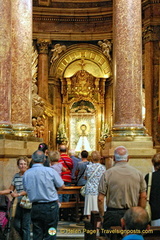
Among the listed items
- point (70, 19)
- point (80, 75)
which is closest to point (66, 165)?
point (80, 75)

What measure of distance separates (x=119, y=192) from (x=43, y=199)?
121 centimetres

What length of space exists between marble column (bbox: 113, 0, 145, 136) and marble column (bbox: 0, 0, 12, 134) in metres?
3.11

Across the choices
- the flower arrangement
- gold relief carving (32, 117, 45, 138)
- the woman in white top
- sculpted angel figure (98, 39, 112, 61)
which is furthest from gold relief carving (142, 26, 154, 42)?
the woman in white top

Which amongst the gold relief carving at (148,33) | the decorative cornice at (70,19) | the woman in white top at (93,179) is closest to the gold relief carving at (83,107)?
the decorative cornice at (70,19)

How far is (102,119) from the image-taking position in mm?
24547

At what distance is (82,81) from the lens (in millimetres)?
24891

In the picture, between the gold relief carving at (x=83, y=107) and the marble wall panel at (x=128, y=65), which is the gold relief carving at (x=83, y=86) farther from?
the marble wall panel at (x=128, y=65)

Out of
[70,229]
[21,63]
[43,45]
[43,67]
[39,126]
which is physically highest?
[43,45]

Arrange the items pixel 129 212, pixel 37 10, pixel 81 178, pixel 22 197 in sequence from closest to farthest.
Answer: pixel 129 212, pixel 22 197, pixel 81 178, pixel 37 10

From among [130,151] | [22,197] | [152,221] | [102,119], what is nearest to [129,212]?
[152,221]

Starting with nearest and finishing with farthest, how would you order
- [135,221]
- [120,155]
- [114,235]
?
[135,221] → [114,235] → [120,155]

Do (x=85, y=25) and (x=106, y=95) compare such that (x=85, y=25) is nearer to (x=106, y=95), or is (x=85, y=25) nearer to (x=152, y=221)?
(x=106, y=95)

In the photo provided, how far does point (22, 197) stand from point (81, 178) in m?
3.65

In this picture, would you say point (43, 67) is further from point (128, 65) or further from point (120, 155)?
point (120, 155)
